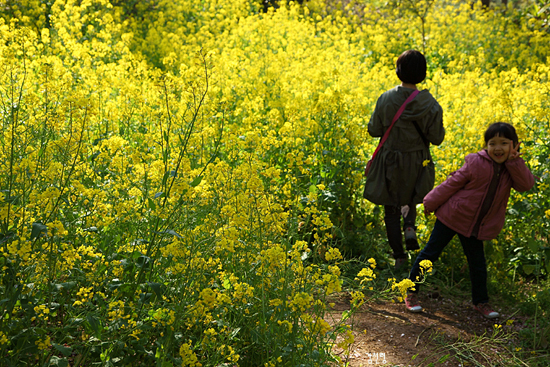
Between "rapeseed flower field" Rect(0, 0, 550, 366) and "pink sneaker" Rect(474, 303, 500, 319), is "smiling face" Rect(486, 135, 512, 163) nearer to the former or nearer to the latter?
"rapeseed flower field" Rect(0, 0, 550, 366)

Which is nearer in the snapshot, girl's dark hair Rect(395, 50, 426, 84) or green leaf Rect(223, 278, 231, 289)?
green leaf Rect(223, 278, 231, 289)

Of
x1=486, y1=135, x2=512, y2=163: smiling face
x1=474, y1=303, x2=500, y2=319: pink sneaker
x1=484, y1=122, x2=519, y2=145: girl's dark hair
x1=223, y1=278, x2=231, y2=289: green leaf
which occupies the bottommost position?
x1=474, y1=303, x2=500, y2=319: pink sneaker

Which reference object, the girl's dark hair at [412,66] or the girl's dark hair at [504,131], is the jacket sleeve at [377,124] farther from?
the girl's dark hair at [504,131]

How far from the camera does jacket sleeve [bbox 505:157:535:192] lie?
3570 mm

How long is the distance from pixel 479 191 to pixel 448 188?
0.21 metres

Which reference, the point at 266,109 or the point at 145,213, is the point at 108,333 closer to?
the point at 145,213

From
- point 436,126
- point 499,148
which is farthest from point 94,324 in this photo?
point 436,126

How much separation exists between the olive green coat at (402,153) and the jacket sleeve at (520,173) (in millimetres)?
720

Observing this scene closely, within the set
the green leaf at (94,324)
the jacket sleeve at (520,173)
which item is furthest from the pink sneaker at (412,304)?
the green leaf at (94,324)

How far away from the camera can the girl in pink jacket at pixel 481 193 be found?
359 centimetres

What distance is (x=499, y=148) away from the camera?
3.57 meters

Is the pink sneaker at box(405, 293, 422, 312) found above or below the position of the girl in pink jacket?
below

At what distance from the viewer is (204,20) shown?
11375 millimetres

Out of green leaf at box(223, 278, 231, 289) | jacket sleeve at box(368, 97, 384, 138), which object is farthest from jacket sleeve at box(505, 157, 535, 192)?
green leaf at box(223, 278, 231, 289)
